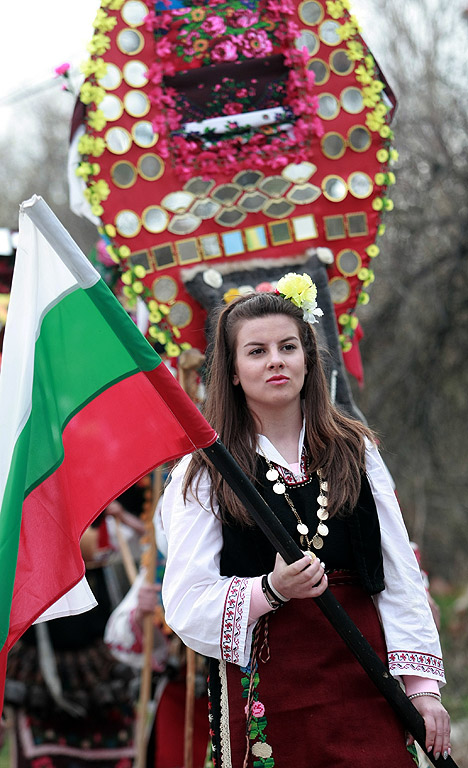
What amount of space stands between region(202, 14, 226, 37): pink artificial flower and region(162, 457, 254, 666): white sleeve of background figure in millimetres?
1979

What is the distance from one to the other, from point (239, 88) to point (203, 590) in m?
2.09

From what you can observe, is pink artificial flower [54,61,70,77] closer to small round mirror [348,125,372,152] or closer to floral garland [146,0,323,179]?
floral garland [146,0,323,179]

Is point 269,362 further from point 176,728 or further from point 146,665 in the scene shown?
point 176,728

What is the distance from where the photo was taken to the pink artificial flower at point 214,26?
11.8ft

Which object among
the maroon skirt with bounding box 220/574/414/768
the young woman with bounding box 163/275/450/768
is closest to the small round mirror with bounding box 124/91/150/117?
the young woman with bounding box 163/275/450/768

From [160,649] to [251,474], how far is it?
7.20 feet

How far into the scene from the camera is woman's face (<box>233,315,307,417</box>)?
7.95 feet

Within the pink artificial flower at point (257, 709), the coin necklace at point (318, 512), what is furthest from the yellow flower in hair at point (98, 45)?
the pink artificial flower at point (257, 709)

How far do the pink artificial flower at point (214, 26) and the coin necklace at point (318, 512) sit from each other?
1.99 m

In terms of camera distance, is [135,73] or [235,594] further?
[135,73]

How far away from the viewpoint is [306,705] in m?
2.23

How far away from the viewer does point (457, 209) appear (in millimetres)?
7418

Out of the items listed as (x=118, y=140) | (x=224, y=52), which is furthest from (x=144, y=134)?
(x=224, y=52)

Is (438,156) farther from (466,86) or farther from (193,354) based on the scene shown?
(193,354)
